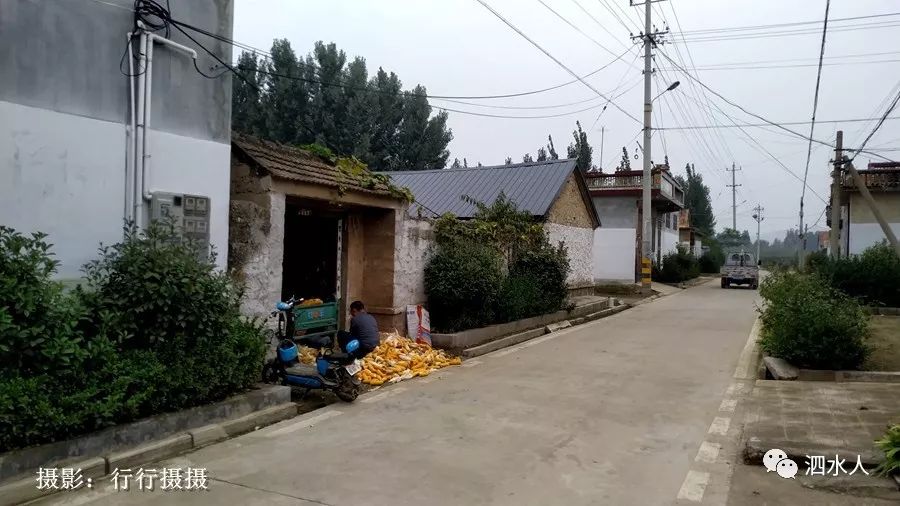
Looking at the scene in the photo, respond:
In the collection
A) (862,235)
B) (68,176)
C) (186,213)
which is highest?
(862,235)

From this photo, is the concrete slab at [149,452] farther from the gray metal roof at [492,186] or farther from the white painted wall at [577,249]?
the white painted wall at [577,249]

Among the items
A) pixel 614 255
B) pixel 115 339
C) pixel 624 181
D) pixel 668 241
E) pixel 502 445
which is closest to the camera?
pixel 115 339

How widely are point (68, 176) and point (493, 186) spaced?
626 inches

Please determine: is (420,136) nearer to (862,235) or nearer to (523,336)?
(862,235)

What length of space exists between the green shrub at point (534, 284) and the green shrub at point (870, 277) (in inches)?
336

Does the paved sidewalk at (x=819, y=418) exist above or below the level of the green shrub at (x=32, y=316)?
below

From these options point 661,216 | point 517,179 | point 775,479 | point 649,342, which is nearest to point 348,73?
point 517,179

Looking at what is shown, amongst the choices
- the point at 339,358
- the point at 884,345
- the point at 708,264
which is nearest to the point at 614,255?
the point at 884,345

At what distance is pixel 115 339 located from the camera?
18.5 feet

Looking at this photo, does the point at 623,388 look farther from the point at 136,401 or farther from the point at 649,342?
the point at 136,401

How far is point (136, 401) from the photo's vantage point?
5.30 metres

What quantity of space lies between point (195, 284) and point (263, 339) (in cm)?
133

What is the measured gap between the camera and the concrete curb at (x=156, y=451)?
14.6 feet

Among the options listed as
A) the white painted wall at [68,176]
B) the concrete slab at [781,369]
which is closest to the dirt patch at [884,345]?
the concrete slab at [781,369]
